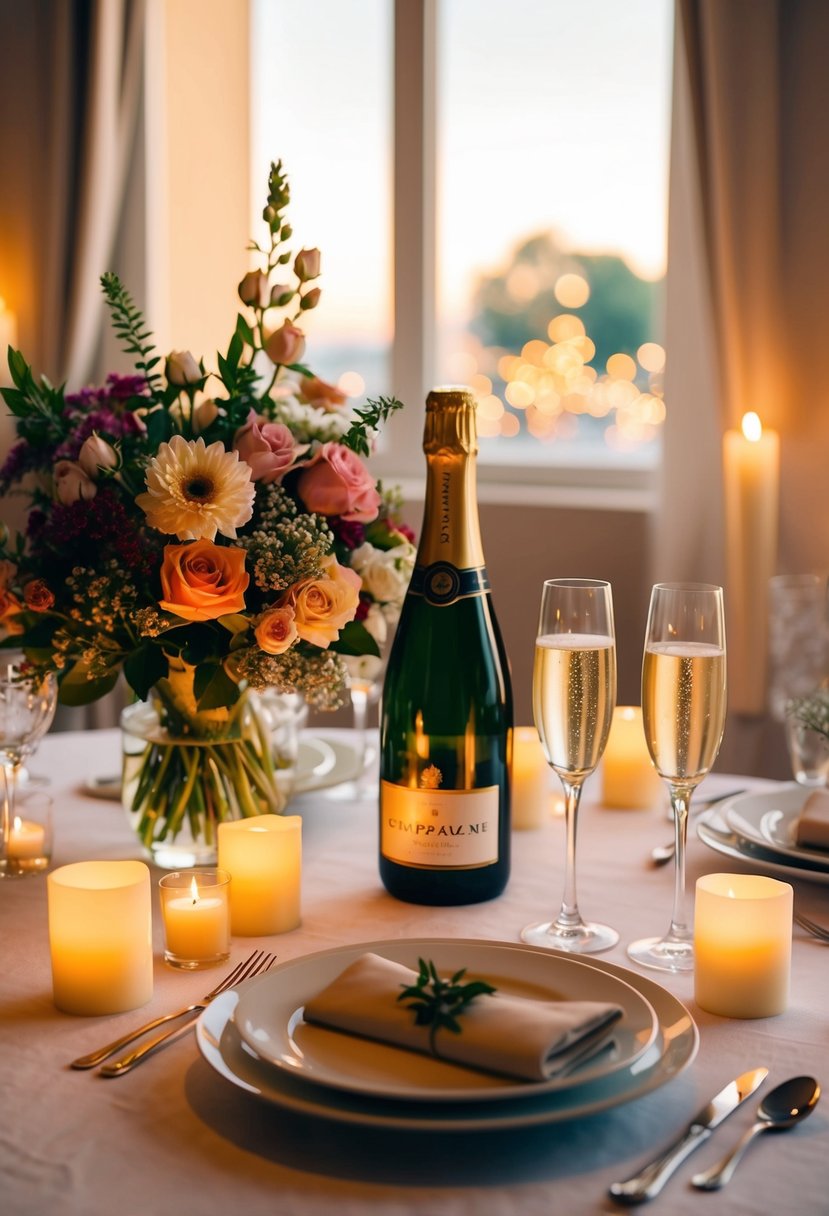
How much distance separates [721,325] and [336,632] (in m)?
1.82

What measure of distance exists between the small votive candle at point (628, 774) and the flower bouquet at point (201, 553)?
0.34 metres

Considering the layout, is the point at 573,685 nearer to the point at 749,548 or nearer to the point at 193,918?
the point at 193,918

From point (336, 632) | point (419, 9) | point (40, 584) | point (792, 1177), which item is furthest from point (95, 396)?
point (419, 9)

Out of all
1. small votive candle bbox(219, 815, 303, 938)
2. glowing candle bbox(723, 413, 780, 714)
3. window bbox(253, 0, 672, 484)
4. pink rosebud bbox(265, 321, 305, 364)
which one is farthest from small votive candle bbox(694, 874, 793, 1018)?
window bbox(253, 0, 672, 484)

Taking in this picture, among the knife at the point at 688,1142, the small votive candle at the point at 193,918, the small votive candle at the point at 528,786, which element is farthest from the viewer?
the small votive candle at the point at 528,786

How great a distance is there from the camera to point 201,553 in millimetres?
1021

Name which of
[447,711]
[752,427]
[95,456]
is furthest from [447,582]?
[752,427]

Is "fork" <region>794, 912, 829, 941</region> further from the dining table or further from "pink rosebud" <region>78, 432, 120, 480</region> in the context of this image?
"pink rosebud" <region>78, 432, 120, 480</region>

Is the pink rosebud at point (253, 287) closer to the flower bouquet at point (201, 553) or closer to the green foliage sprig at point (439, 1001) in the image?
the flower bouquet at point (201, 553)

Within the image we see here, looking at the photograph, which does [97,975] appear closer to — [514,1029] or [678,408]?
[514,1029]

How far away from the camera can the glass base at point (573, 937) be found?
1.01 meters

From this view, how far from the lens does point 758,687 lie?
2666 millimetres

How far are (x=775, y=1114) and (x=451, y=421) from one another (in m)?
0.61

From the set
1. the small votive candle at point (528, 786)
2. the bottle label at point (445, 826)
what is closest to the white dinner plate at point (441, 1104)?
→ the bottle label at point (445, 826)
